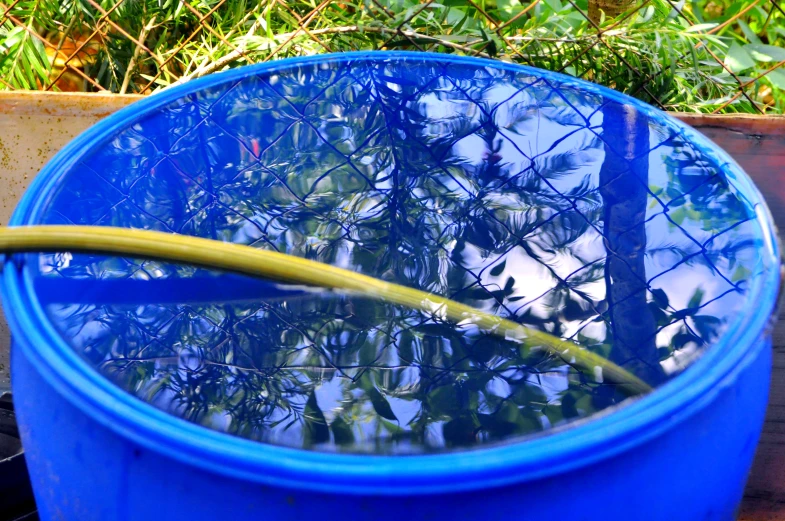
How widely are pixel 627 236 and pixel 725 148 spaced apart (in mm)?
724

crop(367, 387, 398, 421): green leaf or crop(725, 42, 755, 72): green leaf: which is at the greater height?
crop(725, 42, 755, 72): green leaf

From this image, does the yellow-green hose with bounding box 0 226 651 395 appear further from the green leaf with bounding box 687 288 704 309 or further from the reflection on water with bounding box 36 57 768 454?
the green leaf with bounding box 687 288 704 309

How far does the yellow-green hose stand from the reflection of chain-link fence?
0.89 m

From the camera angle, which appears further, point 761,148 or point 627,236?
point 761,148

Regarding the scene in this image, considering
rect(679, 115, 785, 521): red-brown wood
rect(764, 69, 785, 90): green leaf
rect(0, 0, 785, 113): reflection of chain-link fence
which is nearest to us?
rect(679, 115, 785, 521): red-brown wood

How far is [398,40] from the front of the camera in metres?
1.54

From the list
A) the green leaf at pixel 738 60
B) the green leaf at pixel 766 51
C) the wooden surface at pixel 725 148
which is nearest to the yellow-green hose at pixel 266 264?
the wooden surface at pixel 725 148

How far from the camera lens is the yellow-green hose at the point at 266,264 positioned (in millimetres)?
686

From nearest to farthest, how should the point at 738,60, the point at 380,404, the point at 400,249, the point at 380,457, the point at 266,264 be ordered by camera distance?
1. the point at 380,457
2. the point at 380,404
3. the point at 266,264
4. the point at 400,249
5. the point at 738,60

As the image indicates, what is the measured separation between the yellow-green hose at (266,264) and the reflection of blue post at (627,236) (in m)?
0.04

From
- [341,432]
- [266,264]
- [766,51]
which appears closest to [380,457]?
[341,432]

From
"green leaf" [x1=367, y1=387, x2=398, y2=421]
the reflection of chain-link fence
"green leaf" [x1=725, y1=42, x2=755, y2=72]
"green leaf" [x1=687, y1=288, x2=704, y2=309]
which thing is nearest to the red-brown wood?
the reflection of chain-link fence

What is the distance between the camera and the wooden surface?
4.53ft

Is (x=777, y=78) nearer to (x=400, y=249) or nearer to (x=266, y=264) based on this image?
(x=400, y=249)
